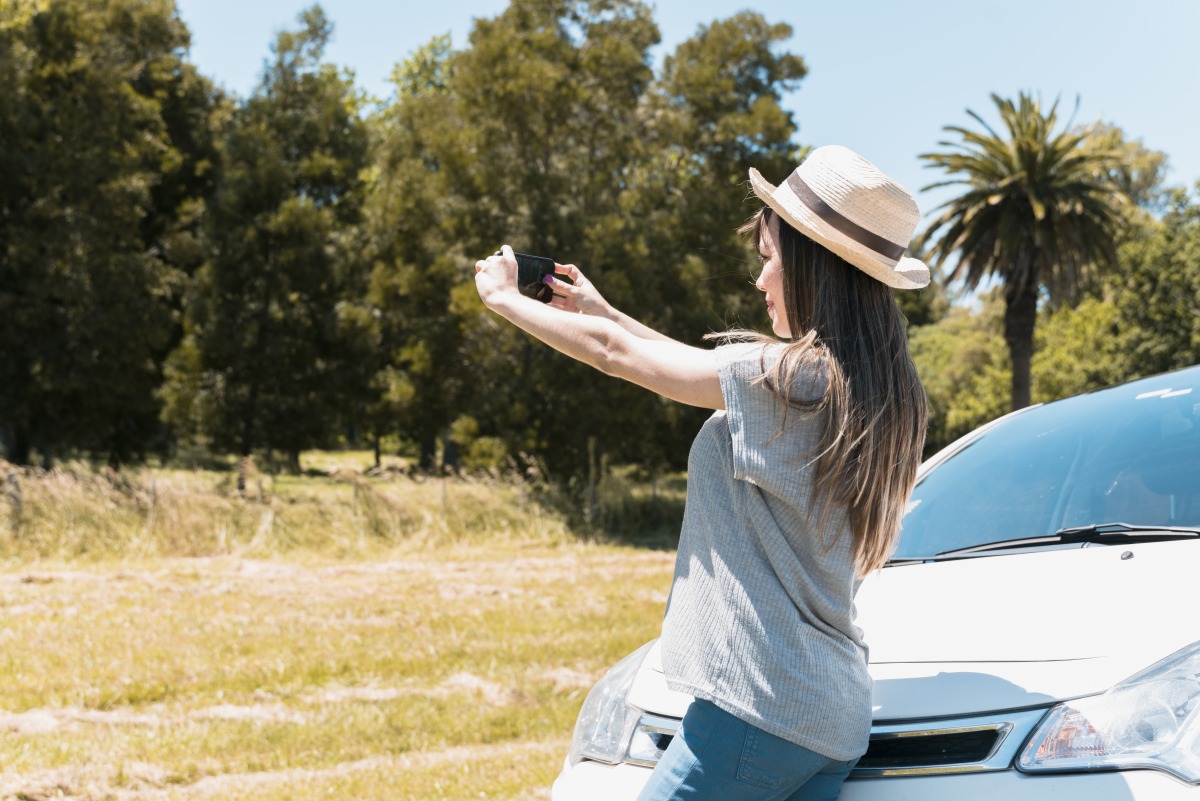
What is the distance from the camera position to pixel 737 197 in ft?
76.3

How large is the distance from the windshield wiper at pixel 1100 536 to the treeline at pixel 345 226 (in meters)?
16.9

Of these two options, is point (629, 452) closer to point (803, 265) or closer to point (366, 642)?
point (366, 642)

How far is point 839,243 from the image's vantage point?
1.99m

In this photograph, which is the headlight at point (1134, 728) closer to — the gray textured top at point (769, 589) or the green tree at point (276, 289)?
the gray textured top at point (769, 589)

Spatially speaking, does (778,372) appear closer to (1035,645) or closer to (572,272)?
(1035,645)

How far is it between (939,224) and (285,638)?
74.4ft

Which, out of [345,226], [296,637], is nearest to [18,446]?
[345,226]

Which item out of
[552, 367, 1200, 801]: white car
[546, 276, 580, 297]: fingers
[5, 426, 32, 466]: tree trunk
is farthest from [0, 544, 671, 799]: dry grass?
[5, 426, 32, 466]: tree trunk

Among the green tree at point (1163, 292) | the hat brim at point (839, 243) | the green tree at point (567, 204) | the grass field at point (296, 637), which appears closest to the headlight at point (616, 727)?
the hat brim at point (839, 243)

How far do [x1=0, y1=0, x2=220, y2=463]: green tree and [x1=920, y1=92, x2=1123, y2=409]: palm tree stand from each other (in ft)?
61.8

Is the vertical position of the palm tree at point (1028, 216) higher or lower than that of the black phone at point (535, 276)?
higher

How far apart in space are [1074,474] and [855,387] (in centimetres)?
176

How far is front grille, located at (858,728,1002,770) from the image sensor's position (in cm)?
207

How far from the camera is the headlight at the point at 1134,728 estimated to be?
1.98 m
